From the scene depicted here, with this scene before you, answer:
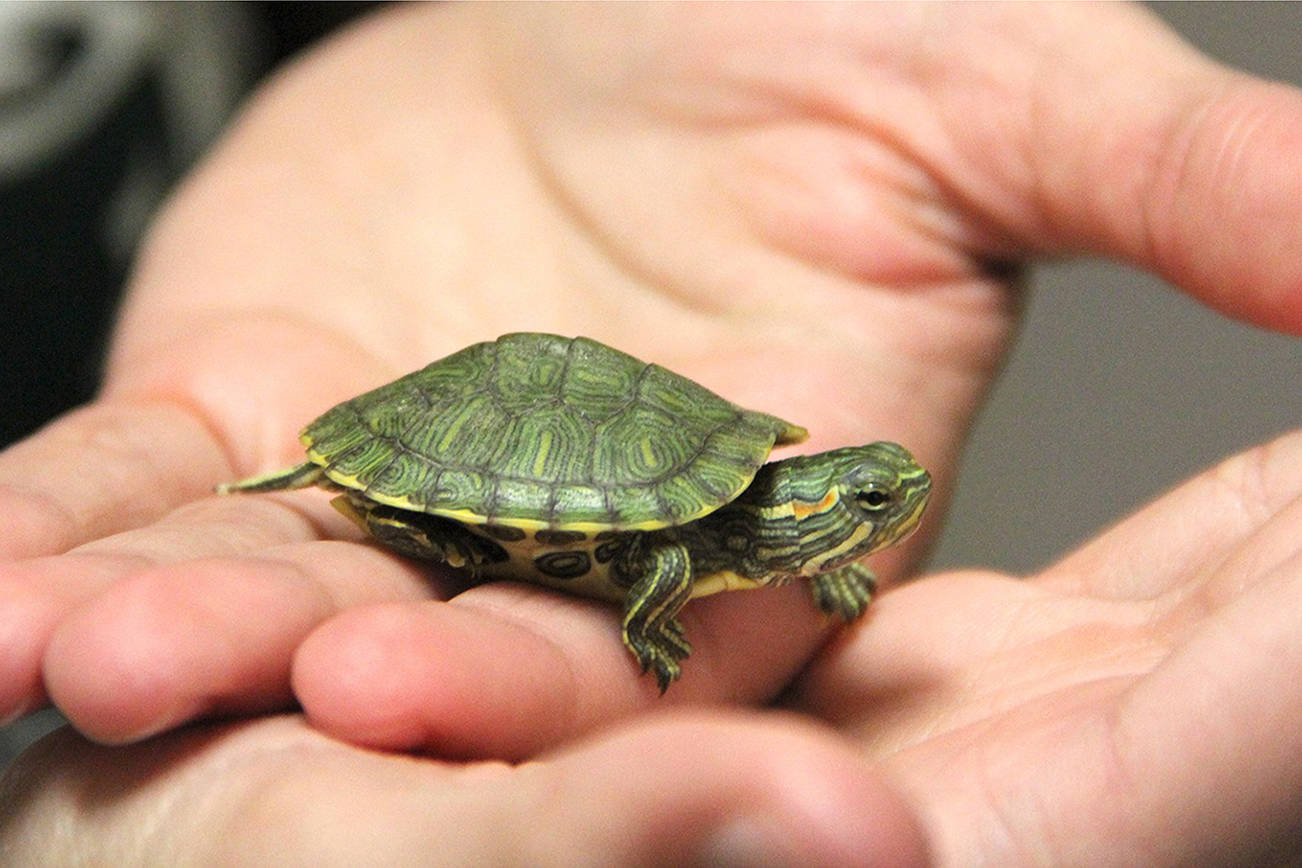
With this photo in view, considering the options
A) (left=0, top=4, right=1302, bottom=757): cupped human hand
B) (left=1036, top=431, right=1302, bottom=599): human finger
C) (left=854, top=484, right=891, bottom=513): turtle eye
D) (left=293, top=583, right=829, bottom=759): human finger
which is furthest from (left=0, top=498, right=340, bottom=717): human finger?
(left=1036, top=431, right=1302, bottom=599): human finger

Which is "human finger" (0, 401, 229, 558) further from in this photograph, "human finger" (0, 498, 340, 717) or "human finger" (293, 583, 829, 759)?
"human finger" (293, 583, 829, 759)

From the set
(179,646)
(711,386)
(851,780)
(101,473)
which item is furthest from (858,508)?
(101,473)

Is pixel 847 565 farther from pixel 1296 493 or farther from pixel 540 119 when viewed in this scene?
pixel 540 119

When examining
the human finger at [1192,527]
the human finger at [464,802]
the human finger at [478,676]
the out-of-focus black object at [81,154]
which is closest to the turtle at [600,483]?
the human finger at [478,676]

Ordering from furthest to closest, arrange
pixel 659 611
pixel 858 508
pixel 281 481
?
pixel 281 481
pixel 858 508
pixel 659 611

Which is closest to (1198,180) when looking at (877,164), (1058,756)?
(877,164)

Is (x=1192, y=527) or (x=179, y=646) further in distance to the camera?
(x=1192, y=527)

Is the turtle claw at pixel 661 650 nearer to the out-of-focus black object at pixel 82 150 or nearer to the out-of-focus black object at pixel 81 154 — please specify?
the out-of-focus black object at pixel 81 154

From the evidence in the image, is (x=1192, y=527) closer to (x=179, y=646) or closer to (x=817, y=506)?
(x=817, y=506)
